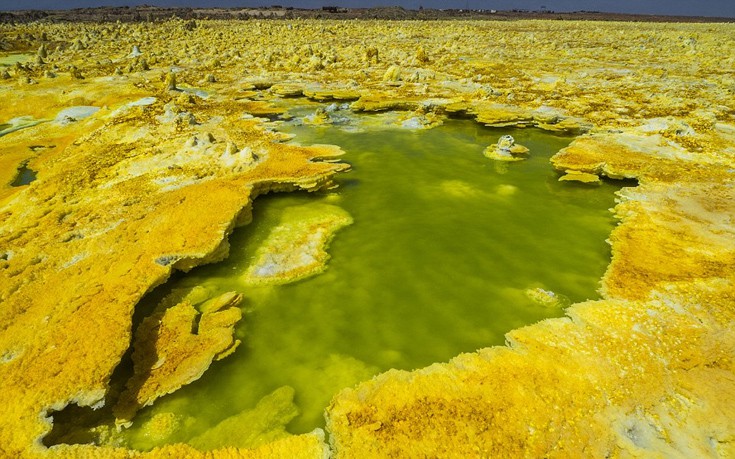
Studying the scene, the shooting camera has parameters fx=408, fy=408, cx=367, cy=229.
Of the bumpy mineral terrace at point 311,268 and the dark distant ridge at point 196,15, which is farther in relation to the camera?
the dark distant ridge at point 196,15

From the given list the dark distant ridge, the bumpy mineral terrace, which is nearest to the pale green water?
the bumpy mineral terrace

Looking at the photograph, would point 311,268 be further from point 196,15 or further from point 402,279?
point 196,15

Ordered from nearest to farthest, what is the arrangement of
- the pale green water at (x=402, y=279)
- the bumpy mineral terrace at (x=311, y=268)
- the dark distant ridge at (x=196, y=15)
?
A: the bumpy mineral terrace at (x=311, y=268) → the pale green water at (x=402, y=279) → the dark distant ridge at (x=196, y=15)

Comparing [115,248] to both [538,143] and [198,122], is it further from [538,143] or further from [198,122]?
[538,143]

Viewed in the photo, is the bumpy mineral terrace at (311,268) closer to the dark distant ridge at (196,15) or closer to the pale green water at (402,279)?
the pale green water at (402,279)

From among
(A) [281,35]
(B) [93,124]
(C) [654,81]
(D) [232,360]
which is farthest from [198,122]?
(A) [281,35]

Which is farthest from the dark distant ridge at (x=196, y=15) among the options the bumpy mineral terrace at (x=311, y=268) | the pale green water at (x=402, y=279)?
the pale green water at (x=402, y=279)

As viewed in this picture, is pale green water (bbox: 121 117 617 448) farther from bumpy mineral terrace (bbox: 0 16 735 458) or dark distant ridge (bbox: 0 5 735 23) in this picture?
dark distant ridge (bbox: 0 5 735 23)
